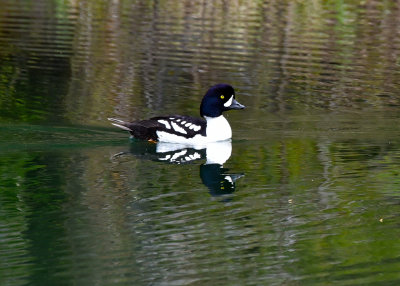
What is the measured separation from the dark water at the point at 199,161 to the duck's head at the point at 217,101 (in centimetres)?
53

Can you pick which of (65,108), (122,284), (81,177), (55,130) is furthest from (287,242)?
(65,108)

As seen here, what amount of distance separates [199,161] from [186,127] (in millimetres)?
896

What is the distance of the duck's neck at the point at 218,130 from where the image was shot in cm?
1318

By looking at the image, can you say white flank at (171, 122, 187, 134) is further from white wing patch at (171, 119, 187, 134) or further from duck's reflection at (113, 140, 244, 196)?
duck's reflection at (113, 140, 244, 196)

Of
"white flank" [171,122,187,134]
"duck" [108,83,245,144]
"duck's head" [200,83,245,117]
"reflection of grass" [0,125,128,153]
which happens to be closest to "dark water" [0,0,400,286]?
"reflection of grass" [0,125,128,153]

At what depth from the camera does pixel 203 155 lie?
1275 cm

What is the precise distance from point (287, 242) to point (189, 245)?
897mm

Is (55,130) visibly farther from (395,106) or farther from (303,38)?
(303,38)

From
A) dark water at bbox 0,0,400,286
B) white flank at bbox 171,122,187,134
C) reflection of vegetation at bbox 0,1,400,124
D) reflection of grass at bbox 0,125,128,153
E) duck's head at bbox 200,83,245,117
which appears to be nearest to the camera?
dark water at bbox 0,0,400,286

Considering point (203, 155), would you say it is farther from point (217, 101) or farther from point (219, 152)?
point (217, 101)

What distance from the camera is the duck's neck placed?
13180 millimetres

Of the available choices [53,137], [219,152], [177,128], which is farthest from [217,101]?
[53,137]

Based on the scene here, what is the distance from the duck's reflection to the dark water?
4 cm

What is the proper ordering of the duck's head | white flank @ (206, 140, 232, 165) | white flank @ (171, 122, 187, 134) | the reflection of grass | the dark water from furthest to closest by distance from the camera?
the duck's head < white flank @ (171, 122, 187, 134) < the reflection of grass < white flank @ (206, 140, 232, 165) < the dark water
